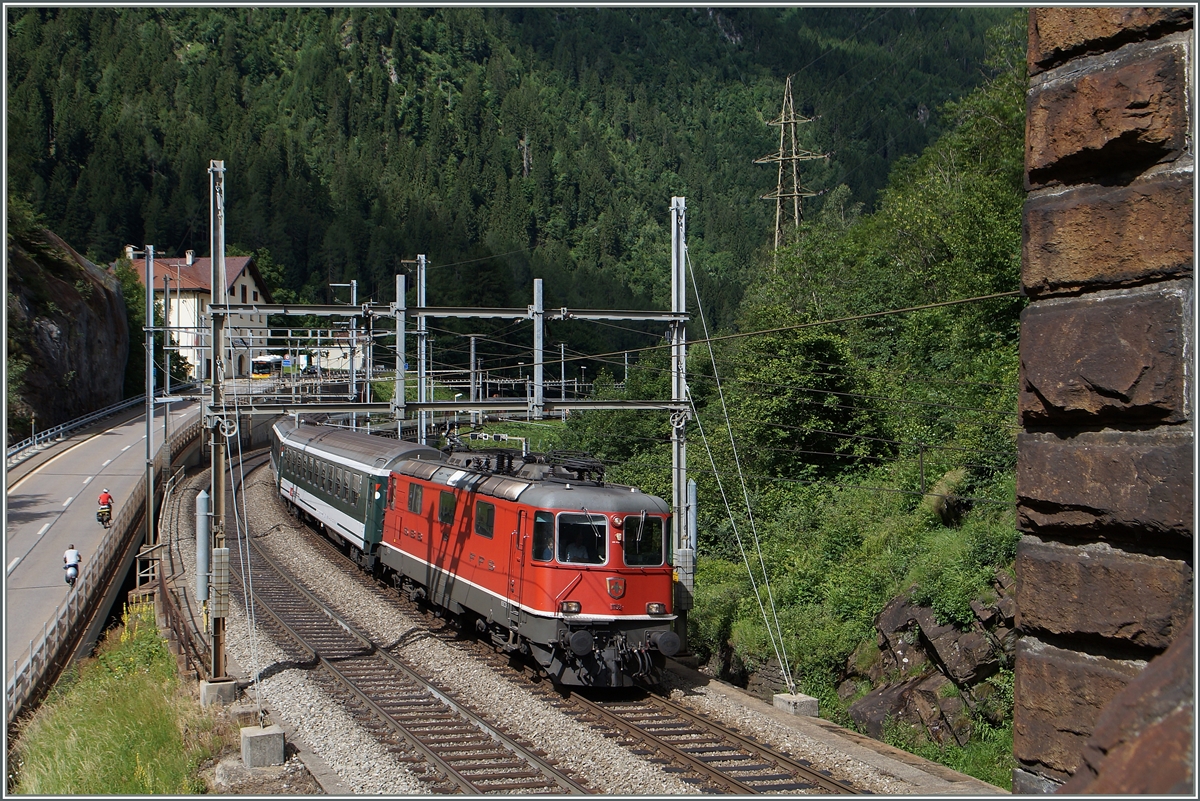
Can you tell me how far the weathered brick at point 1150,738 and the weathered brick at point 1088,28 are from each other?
53.9 inches

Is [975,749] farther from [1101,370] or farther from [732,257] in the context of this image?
[732,257]

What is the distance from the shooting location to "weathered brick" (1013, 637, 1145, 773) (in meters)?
2.39

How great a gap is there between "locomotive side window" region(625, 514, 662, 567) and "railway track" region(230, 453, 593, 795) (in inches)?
128

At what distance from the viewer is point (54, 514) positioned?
31922 mm

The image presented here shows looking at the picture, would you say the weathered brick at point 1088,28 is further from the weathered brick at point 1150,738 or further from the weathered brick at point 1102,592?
the weathered brick at point 1150,738

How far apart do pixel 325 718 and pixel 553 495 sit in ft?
14.0

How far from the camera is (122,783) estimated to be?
11352 millimetres

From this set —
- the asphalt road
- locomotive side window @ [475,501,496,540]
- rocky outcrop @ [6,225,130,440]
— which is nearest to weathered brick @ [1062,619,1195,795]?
the asphalt road

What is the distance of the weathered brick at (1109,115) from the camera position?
2291 mm

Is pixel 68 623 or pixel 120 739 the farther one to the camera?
pixel 68 623

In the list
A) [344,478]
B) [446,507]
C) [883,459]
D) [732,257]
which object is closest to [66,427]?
[344,478]

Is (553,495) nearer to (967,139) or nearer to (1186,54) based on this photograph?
(1186,54)

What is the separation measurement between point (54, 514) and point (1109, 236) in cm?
3495

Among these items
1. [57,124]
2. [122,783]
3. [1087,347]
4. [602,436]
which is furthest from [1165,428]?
[57,124]
